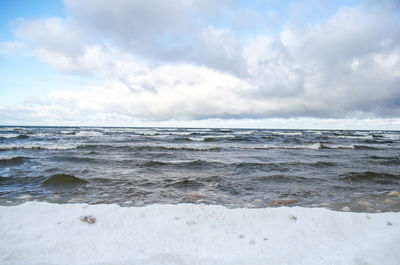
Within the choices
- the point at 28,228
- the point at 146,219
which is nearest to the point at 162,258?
the point at 146,219

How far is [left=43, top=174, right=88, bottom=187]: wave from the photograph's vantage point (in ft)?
18.6

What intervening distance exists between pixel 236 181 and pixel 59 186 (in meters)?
4.78

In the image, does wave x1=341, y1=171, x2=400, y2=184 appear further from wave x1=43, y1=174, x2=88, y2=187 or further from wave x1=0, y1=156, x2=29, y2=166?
wave x1=0, y1=156, x2=29, y2=166

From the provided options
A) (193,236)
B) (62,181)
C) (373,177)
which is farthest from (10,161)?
(373,177)

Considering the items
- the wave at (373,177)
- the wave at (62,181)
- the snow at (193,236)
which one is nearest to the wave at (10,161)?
the wave at (62,181)

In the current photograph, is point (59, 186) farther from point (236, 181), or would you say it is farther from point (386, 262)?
point (386, 262)

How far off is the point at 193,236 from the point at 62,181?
4962 millimetres

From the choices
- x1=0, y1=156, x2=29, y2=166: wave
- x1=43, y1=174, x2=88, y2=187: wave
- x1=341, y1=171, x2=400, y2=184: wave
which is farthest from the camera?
x1=0, y1=156, x2=29, y2=166: wave

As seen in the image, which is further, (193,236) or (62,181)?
(62,181)

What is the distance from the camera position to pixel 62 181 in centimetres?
591

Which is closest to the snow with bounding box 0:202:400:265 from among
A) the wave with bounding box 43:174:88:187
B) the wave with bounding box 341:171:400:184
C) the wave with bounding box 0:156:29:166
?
the wave with bounding box 43:174:88:187

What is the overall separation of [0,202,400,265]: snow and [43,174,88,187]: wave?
2.30 m

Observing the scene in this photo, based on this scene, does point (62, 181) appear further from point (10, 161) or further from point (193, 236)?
point (10, 161)

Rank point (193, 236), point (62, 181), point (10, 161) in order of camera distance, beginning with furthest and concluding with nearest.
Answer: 1. point (10, 161)
2. point (62, 181)
3. point (193, 236)
